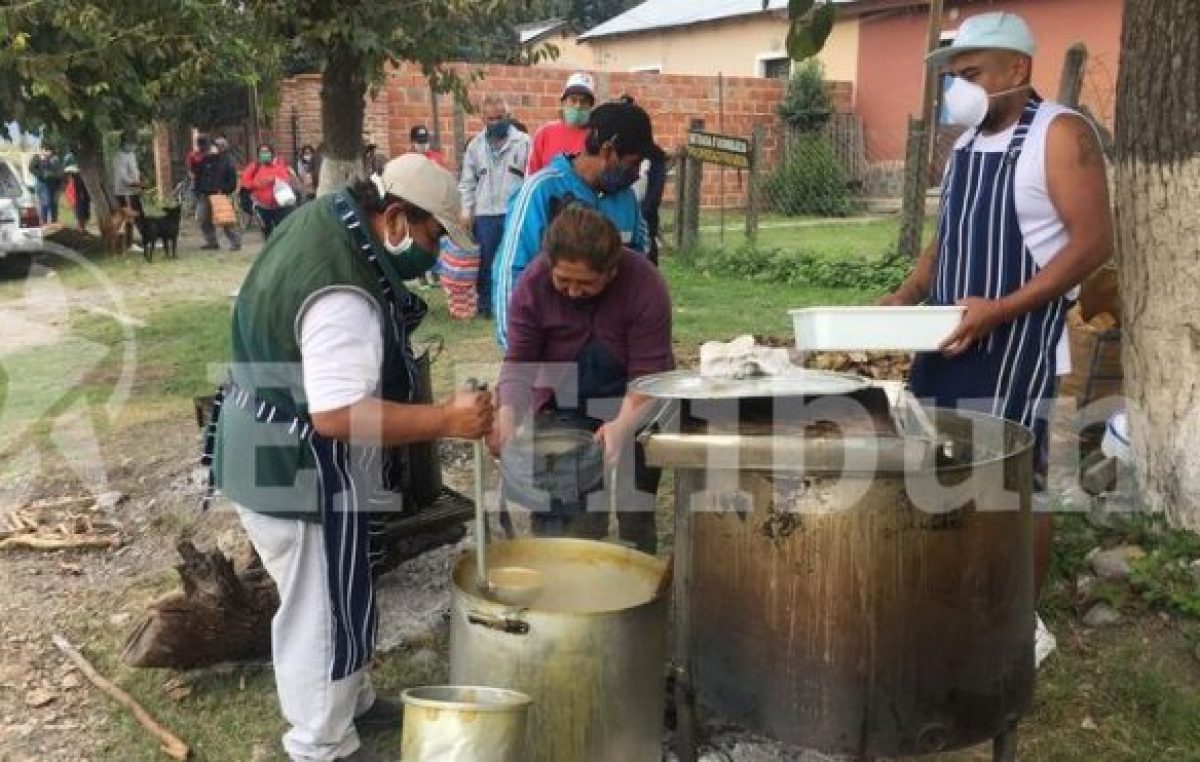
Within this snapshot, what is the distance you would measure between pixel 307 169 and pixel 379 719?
16.9 meters

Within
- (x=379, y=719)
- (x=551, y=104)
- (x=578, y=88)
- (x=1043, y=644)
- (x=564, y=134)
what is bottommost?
(x=379, y=719)

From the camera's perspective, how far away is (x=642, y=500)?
3982 millimetres

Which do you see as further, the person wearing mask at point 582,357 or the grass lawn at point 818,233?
the grass lawn at point 818,233

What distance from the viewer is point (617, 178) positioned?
3984mm

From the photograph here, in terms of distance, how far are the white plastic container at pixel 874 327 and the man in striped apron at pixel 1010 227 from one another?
51mm

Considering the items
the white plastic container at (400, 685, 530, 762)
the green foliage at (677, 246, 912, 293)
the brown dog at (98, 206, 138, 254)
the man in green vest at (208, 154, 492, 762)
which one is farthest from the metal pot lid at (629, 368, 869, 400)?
the brown dog at (98, 206, 138, 254)

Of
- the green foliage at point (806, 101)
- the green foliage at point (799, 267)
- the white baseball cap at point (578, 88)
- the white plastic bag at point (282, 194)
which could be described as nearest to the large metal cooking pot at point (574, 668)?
the white baseball cap at point (578, 88)

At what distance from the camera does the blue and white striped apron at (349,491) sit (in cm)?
278

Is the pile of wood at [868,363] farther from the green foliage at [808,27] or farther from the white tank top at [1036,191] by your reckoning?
the white tank top at [1036,191]

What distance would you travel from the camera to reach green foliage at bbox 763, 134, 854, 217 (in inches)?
699

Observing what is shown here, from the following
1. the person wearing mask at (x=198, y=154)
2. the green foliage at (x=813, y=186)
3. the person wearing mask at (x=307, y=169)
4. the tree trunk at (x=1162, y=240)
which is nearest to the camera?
the tree trunk at (x=1162, y=240)

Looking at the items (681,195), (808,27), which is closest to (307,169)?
(681,195)

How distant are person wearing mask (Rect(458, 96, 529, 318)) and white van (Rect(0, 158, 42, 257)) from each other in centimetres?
783

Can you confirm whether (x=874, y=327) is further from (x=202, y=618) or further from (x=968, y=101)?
(x=202, y=618)
